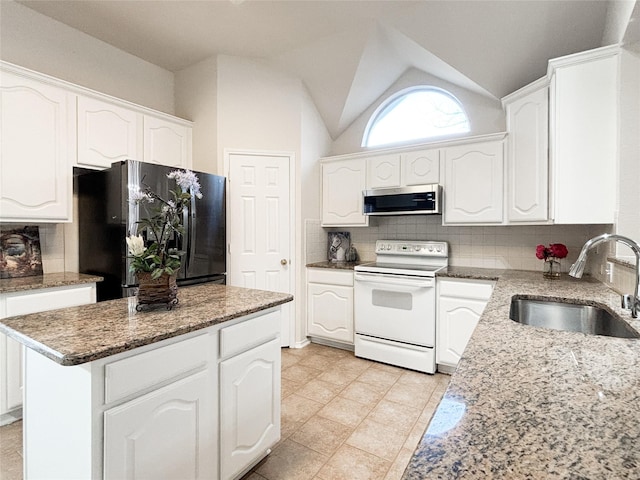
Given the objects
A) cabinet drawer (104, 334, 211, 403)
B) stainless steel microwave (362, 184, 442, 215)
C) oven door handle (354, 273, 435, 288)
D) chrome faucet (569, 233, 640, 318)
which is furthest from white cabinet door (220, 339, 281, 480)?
stainless steel microwave (362, 184, 442, 215)

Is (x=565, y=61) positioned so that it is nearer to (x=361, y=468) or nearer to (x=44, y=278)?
(x=361, y=468)

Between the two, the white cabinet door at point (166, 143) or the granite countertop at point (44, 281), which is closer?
the granite countertop at point (44, 281)

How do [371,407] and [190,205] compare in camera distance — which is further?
[190,205]

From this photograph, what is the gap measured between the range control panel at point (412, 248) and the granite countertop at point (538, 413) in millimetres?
2150

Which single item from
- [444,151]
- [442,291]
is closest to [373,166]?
[444,151]

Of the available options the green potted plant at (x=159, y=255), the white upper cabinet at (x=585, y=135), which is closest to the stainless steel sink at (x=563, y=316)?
the white upper cabinet at (x=585, y=135)

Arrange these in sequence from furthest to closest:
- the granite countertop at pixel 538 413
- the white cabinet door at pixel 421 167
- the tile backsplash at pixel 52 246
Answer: the white cabinet door at pixel 421 167, the tile backsplash at pixel 52 246, the granite countertop at pixel 538 413

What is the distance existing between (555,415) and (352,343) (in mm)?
2803

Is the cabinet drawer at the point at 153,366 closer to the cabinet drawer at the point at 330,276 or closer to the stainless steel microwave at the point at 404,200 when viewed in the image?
the cabinet drawer at the point at 330,276

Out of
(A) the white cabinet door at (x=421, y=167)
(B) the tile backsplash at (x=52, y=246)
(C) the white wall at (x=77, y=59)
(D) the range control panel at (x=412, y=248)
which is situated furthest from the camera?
(D) the range control panel at (x=412, y=248)

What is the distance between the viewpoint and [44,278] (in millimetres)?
2352

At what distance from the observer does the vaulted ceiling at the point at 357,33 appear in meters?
2.42

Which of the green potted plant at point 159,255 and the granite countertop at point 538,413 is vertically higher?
the green potted plant at point 159,255

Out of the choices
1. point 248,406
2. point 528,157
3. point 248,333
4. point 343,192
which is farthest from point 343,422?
point 528,157
